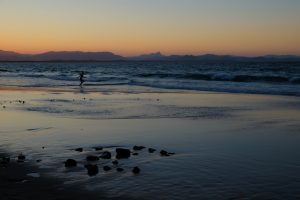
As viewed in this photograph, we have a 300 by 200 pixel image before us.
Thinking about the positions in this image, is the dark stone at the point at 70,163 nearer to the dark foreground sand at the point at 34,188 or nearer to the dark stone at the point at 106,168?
the dark foreground sand at the point at 34,188

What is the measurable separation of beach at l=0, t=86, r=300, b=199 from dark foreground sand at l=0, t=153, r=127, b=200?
0.02m

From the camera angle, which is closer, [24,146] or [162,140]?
[24,146]

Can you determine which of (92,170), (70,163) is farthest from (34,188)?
(70,163)

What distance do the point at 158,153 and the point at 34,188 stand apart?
11.0ft

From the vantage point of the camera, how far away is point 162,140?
38.8 feet

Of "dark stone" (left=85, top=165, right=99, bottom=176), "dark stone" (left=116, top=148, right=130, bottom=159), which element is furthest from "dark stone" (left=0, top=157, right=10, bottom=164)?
"dark stone" (left=116, top=148, right=130, bottom=159)

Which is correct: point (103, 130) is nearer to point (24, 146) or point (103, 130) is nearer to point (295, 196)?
point (24, 146)

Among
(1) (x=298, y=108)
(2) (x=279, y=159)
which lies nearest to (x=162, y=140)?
(2) (x=279, y=159)

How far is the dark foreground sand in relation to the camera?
707cm

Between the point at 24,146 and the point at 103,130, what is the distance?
293cm

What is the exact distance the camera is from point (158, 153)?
1016 cm

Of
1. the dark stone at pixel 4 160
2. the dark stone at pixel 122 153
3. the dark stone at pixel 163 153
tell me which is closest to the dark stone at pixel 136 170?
the dark stone at pixel 122 153

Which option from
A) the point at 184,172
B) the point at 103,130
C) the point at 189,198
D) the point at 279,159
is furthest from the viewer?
the point at 103,130

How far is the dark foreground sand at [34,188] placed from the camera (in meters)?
7.07
